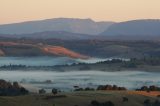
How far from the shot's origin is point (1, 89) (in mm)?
108562

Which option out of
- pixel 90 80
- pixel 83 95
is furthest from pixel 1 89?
pixel 90 80

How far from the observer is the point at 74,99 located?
7862 cm

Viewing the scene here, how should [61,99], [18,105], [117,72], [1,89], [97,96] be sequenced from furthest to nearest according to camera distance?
[117,72] → [1,89] → [97,96] → [61,99] → [18,105]

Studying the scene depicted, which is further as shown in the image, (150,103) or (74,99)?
(150,103)

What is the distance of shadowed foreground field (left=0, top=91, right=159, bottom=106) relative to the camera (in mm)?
73488

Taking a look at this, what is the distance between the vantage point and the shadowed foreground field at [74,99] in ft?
241

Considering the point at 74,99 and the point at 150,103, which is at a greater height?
the point at 74,99

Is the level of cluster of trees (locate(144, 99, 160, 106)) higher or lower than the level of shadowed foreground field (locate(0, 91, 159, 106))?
lower

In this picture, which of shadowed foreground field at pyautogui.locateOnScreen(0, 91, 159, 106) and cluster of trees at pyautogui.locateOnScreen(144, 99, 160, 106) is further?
cluster of trees at pyautogui.locateOnScreen(144, 99, 160, 106)

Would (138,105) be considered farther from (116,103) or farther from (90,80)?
(90,80)

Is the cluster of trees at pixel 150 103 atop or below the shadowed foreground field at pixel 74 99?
below

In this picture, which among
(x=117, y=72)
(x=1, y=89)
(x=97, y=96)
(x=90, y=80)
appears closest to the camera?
(x=97, y=96)

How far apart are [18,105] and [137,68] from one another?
12707 cm

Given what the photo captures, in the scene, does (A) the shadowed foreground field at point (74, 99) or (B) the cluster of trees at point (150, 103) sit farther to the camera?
(B) the cluster of trees at point (150, 103)
